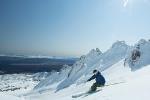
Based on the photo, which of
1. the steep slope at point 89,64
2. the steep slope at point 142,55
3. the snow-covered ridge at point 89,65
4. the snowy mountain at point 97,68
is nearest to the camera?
the snowy mountain at point 97,68

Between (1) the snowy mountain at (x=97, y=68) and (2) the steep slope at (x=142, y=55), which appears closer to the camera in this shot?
(1) the snowy mountain at (x=97, y=68)

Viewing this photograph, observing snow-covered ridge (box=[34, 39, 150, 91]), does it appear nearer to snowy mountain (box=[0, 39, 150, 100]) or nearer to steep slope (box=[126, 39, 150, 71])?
snowy mountain (box=[0, 39, 150, 100])

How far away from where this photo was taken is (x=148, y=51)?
216ft

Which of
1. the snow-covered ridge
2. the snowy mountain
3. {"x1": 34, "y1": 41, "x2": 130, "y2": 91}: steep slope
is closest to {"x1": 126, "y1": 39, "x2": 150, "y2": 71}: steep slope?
the snowy mountain

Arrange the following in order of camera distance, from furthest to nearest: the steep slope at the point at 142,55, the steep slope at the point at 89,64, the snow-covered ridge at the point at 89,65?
1. the steep slope at the point at 89,64
2. the snow-covered ridge at the point at 89,65
3. the steep slope at the point at 142,55

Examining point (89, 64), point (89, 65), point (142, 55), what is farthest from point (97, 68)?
point (142, 55)

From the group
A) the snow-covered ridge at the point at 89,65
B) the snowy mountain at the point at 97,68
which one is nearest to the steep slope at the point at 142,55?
the snowy mountain at the point at 97,68

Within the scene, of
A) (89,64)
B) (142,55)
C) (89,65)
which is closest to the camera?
(142,55)

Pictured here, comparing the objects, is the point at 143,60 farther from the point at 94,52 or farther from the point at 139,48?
the point at 94,52

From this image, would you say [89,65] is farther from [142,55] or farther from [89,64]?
[142,55]

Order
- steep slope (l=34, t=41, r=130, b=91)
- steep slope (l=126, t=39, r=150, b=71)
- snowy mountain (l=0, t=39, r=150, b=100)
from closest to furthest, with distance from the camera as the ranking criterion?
snowy mountain (l=0, t=39, r=150, b=100) < steep slope (l=126, t=39, r=150, b=71) < steep slope (l=34, t=41, r=130, b=91)

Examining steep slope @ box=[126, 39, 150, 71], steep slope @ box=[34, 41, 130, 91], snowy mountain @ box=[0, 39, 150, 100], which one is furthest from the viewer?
steep slope @ box=[34, 41, 130, 91]

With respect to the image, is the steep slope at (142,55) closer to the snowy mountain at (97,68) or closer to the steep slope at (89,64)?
the snowy mountain at (97,68)

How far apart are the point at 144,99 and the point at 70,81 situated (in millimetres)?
83474
